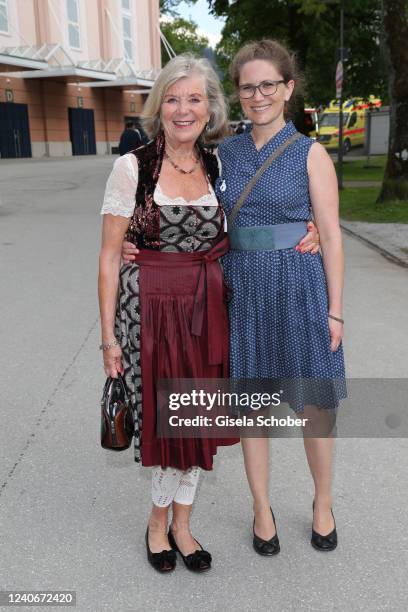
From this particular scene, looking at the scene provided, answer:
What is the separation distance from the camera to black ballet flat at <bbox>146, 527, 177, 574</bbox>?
2.44m

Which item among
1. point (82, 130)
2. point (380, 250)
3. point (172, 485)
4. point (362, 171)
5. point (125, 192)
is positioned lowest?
point (362, 171)

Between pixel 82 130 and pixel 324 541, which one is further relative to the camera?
pixel 82 130

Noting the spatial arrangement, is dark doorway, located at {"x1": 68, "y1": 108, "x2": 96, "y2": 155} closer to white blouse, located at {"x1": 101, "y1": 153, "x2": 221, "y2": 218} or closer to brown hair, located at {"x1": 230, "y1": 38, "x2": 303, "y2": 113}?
brown hair, located at {"x1": 230, "y1": 38, "x2": 303, "y2": 113}

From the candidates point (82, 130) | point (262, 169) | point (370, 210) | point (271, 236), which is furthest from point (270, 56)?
point (82, 130)

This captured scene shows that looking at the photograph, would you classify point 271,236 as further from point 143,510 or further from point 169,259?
point 143,510

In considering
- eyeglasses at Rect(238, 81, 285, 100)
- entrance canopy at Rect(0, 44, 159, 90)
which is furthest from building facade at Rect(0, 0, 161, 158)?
eyeglasses at Rect(238, 81, 285, 100)

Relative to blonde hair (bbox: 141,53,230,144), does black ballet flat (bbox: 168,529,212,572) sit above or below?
below

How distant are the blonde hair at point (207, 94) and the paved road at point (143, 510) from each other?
66.8 inches

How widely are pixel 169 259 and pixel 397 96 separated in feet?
36.7

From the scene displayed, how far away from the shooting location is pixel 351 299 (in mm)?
6188

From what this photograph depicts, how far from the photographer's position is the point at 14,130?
33531 millimetres

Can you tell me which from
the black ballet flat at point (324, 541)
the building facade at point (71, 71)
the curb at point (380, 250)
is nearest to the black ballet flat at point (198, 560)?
the black ballet flat at point (324, 541)

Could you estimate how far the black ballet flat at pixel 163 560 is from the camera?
8.02 ft

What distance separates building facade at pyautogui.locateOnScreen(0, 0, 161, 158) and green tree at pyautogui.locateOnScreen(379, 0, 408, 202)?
22.8 meters
